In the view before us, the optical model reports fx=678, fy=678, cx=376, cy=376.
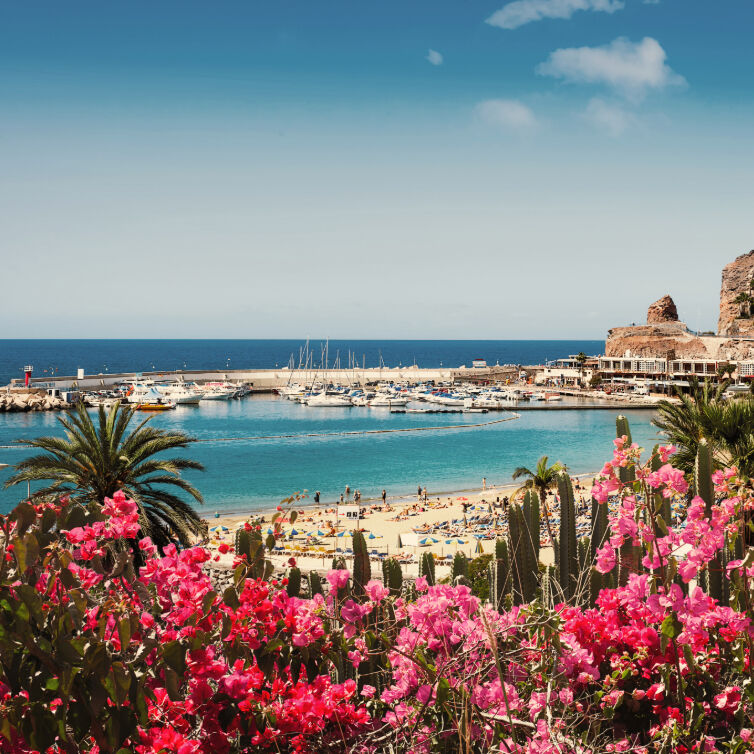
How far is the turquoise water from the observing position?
4155 centimetres

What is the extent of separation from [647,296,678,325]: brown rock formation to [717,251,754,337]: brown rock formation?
1469cm

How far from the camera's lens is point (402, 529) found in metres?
29.7

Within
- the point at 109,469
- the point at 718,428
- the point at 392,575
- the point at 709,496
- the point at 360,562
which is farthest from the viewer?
the point at 718,428

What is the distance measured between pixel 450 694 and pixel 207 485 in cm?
3938

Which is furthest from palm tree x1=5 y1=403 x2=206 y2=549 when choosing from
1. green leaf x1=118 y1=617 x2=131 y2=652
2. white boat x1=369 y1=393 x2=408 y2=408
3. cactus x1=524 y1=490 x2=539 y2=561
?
white boat x1=369 y1=393 x2=408 y2=408

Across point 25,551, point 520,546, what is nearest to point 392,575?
point 520,546

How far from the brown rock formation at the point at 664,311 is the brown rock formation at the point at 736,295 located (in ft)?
48.2

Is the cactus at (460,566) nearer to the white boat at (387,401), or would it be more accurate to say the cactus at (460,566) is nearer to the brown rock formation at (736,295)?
the white boat at (387,401)

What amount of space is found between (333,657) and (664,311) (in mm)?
133103

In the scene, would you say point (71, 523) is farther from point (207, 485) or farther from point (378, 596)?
point (207, 485)

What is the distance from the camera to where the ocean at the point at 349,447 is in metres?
41.4

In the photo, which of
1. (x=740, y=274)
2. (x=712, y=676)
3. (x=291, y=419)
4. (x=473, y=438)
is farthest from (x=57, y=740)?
(x=740, y=274)

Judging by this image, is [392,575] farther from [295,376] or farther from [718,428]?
[295,376]

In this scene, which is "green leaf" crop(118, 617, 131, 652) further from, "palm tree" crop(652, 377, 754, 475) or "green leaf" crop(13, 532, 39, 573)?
"palm tree" crop(652, 377, 754, 475)
